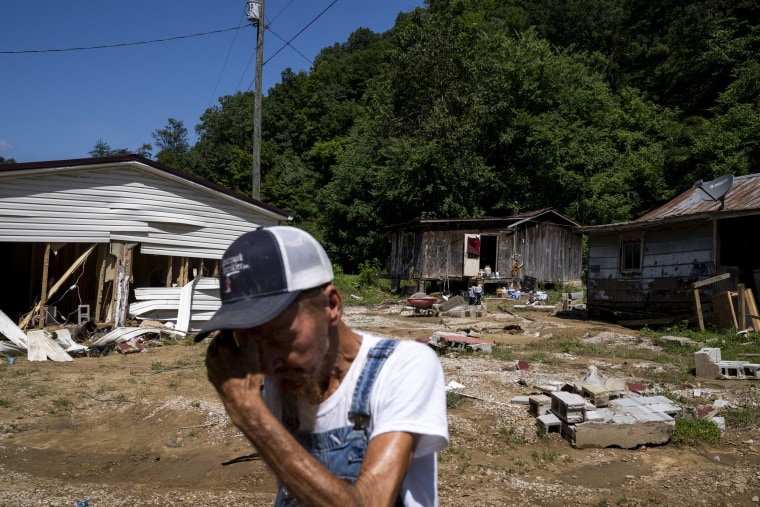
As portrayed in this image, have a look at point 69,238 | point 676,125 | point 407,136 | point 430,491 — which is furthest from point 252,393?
point 676,125

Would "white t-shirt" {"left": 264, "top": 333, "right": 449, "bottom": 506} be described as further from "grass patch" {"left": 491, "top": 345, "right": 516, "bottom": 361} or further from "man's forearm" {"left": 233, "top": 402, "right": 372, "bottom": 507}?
"grass patch" {"left": 491, "top": 345, "right": 516, "bottom": 361}

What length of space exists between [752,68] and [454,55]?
54.7 feet

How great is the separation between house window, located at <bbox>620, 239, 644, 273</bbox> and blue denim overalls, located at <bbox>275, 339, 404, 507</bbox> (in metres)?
17.9

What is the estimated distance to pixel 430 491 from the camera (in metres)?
1.49

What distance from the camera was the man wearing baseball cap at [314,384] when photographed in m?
→ 1.22

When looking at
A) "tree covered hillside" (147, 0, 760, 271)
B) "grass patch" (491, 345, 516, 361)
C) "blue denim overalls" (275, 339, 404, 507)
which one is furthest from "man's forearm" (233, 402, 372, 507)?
"tree covered hillside" (147, 0, 760, 271)

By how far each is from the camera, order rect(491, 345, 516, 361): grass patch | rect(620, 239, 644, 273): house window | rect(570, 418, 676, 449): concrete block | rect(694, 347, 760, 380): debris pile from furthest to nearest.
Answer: rect(620, 239, 644, 273): house window
rect(491, 345, 516, 361): grass patch
rect(694, 347, 760, 380): debris pile
rect(570, 418, 676, 449): concrete block

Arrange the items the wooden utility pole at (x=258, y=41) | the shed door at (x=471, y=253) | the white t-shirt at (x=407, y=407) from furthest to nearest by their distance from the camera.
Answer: the shed door at (x=471, y=253) → the wooden utility pole at (x=258, y=41) → the white t-shirt at (x=407, y=407)

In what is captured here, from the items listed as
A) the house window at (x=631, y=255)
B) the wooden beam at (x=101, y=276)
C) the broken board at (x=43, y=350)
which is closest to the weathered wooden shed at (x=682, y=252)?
the house window at (x=631, y=255)

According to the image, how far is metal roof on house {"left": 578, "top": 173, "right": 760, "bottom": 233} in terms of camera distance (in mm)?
14055

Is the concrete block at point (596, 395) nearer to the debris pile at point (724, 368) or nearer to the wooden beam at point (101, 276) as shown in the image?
the debris pile at point (724, 368)

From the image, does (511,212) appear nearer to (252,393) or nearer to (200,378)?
(200,378)

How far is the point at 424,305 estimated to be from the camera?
19594 mm

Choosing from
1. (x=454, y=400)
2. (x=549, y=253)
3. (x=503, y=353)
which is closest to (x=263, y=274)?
(x=454, y=400)
